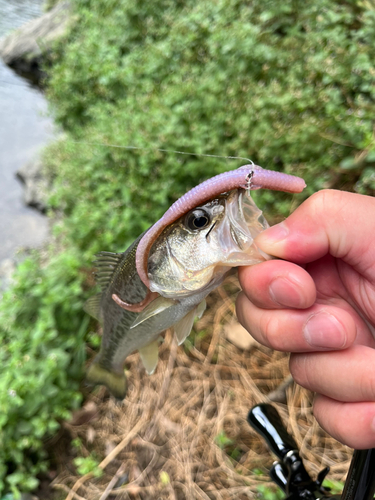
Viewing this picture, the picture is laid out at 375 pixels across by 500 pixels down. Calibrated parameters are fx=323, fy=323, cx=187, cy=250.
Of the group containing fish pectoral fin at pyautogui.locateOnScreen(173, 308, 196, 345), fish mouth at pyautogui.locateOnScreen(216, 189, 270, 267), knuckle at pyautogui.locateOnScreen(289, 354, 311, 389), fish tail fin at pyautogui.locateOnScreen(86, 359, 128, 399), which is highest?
fish mouth at pyautogui.locateOnScreen(216, 189, 270, 267)

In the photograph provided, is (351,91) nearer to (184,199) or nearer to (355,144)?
(355,144)

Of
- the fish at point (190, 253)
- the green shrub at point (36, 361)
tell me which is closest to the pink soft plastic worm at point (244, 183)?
the fish at point (190, 253)

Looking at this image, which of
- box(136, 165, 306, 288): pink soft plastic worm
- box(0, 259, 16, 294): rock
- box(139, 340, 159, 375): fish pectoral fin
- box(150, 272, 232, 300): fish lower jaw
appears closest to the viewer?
box(136, 165, 306, 288): pink soft plastic worm

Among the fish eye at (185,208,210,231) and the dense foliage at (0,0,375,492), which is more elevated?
the fish eye at (185,208,210,231)

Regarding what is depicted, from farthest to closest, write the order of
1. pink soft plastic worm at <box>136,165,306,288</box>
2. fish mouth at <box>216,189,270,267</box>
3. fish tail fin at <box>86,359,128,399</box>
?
fish tail fin at <box>86,359,128,399</box> → fish mouth at <box>216,189,270,267</box> → pink soft plastic worm at <box>136,165,306,288</box>

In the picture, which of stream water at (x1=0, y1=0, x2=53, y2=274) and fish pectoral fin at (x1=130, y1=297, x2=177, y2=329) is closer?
fish pectoral fin at (x1=130, y1=297, x2=177, y2=329)

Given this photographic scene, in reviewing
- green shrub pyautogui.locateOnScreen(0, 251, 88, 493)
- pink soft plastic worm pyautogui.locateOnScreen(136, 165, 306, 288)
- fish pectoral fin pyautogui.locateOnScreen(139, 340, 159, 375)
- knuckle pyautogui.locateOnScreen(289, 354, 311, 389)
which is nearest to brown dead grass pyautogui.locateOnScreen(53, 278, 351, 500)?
green shrub pyautogui.locateOnScreen(0, 251, 88, 493)

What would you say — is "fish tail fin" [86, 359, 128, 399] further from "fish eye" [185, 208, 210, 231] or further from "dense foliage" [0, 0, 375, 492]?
"fish eye" [185, 208, 210, 231]

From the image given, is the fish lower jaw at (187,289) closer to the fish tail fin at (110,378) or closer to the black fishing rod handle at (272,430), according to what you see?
the black fishing rod handle at (272,430)
